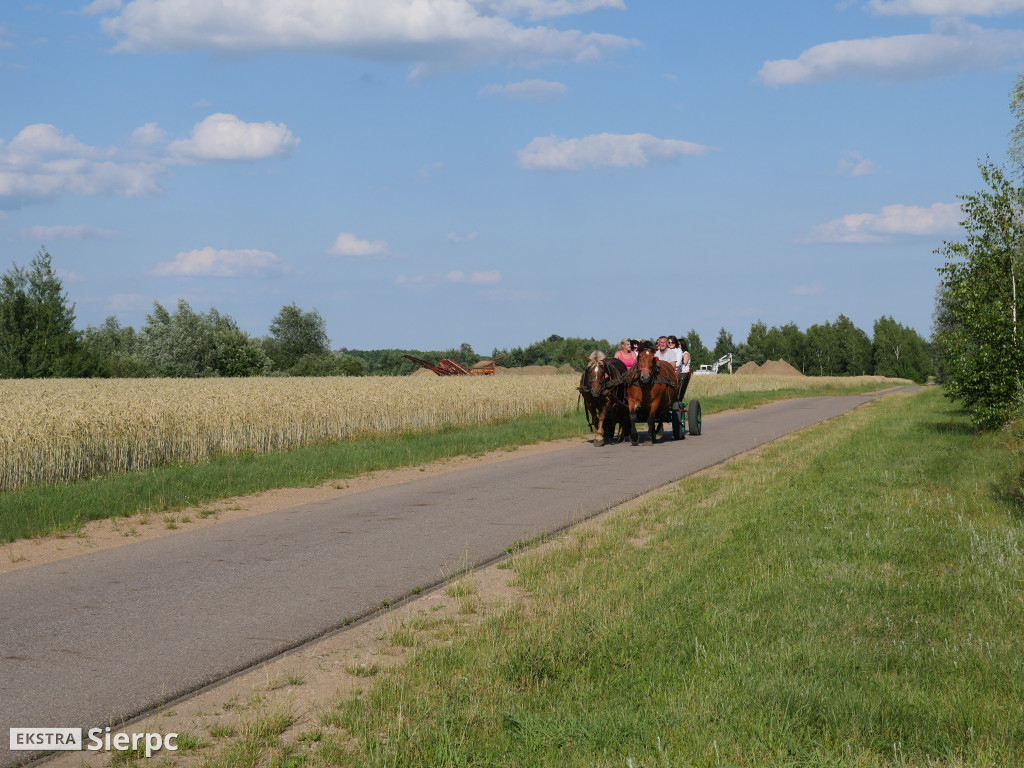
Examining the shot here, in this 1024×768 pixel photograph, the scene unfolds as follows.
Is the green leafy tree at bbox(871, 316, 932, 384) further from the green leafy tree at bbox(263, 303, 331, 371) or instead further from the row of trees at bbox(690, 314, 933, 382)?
the green leafy tree at bbox(263, 303, 331, 371)

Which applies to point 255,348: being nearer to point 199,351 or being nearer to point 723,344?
point 199,351

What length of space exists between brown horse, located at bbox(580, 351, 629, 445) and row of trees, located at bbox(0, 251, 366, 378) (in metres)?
51.9

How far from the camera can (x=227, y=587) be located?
7406 mm

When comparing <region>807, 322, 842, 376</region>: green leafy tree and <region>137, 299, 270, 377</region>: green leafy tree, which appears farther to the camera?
<region>807, 322, 842, 376</region>: green leafy tree

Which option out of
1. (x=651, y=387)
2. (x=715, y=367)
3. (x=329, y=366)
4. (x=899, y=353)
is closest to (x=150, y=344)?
(x=329, y=366)

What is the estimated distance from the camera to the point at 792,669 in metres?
5.05

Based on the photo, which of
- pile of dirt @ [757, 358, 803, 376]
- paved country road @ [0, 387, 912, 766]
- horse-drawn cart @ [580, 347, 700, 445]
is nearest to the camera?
paved country road @ [0, 387, 912, 766]

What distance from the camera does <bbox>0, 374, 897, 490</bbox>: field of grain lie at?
14.4 metres

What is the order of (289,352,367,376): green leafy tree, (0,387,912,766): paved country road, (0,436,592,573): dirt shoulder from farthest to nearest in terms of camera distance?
(289,352,367,376): green leafy tree < (0,436,592,573): dirt shoulder < (0,387,912,766): paved country road

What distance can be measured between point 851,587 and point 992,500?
505 centimetres

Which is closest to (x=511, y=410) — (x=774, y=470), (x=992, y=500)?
(x=774, y=470)

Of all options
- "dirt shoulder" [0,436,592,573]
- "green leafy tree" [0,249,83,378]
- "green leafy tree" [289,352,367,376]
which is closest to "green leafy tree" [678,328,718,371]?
"green leafy tree" [289,352,367,376]

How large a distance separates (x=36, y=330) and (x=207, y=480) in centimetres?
5519

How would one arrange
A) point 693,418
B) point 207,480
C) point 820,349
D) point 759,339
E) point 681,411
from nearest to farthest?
point 207,480
point 681,411
point 693,418
point 820,349
point 759,339
